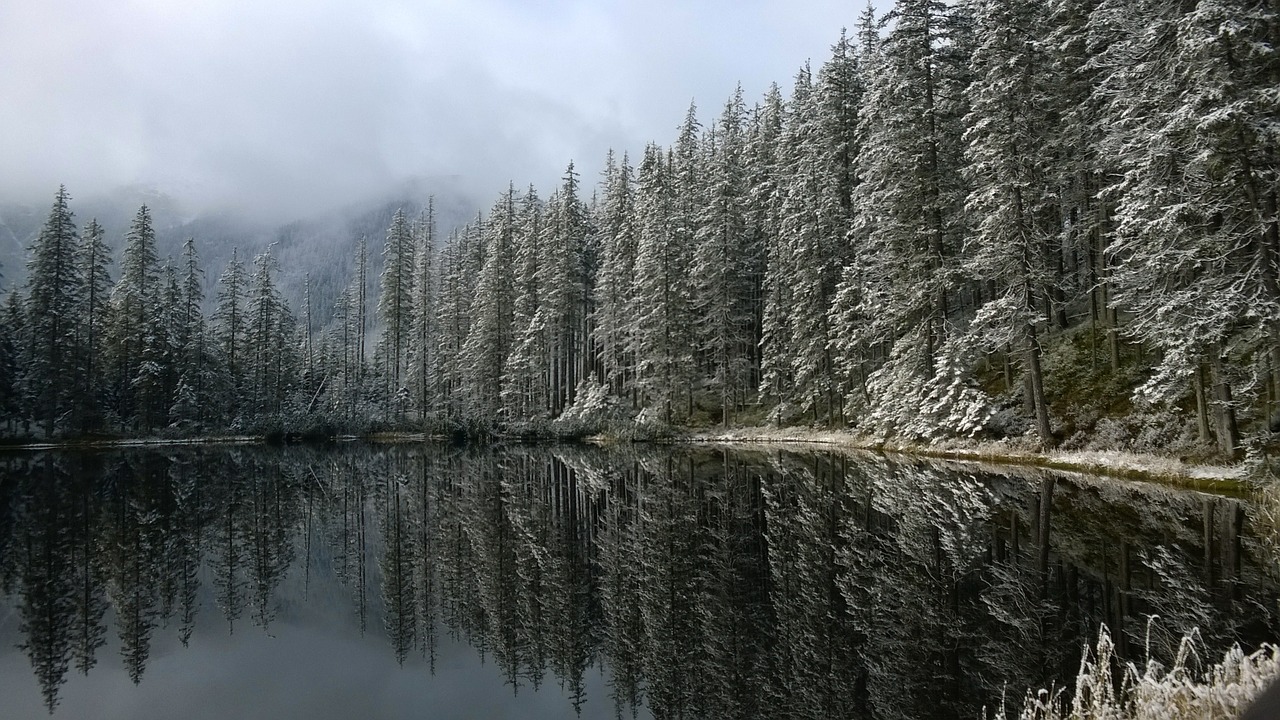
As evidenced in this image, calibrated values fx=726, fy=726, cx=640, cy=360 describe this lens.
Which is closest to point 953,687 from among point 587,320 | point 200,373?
point 587,320

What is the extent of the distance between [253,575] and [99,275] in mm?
56518

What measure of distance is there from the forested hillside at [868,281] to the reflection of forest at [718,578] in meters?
4.93

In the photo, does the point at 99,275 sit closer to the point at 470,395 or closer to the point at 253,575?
the point at 470,395

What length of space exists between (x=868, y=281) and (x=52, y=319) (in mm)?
53535

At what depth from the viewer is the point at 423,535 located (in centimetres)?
1548

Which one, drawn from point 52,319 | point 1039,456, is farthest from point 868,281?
point 52,319

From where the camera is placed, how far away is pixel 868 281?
2994cm

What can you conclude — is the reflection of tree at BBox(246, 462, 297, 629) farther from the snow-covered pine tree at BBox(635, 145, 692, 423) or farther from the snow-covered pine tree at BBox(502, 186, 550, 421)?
the snow-covered pine tree at BBox(502, 186, 550, 421)

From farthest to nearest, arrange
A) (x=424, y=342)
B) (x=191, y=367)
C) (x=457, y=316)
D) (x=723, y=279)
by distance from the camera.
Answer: (x=424, y=342) → (x=457, y=316) → (x=191, y=367) → (x=723, y=279)

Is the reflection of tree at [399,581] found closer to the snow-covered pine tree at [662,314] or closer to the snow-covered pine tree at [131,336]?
the snow-covered pine tree at [662,314]

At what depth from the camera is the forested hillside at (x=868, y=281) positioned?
16.3 m

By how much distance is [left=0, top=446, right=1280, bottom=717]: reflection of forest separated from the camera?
6.98 m

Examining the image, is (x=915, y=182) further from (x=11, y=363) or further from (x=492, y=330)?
(x=11, y=363)

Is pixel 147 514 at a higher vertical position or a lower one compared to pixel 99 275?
lower
